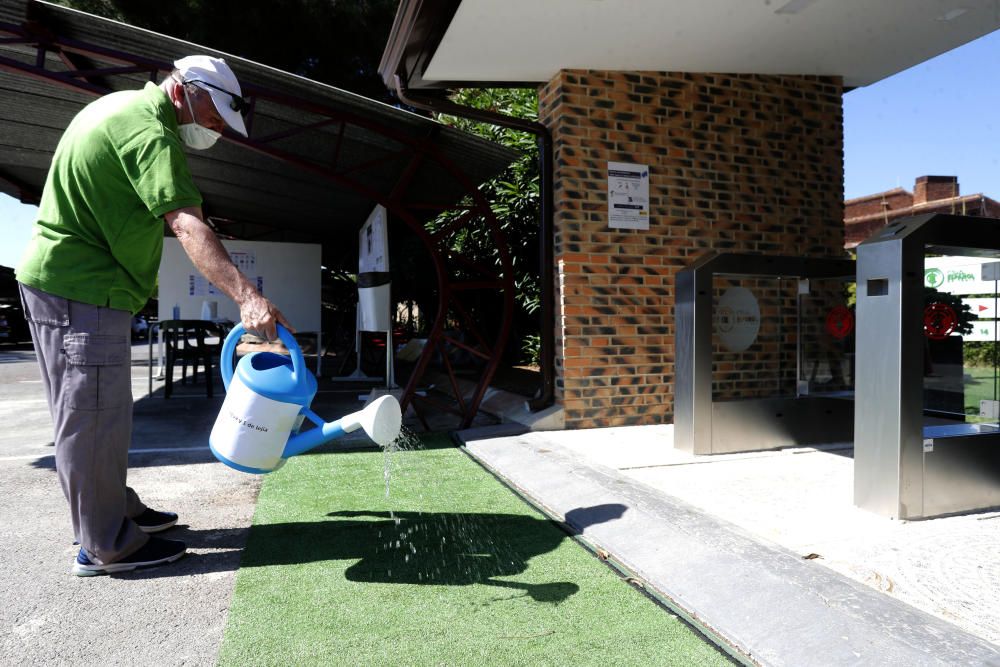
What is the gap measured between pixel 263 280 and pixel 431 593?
28.9 ft

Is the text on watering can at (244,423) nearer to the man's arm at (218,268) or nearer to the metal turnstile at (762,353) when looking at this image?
the man's arm at (218,268)

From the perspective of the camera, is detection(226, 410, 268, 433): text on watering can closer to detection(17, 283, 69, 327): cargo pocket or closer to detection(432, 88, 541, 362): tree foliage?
detection(17, 283, 69, 327): cargo pocket

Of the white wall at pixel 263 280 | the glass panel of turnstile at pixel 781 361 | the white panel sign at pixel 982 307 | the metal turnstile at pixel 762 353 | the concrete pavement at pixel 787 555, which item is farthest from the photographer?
the white wall at pixel 263 280

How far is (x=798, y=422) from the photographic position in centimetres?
485

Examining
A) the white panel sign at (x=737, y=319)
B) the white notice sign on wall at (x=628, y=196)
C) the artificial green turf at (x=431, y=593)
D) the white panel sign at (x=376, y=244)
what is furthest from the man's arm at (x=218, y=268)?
the white panel sign at (x=376, y=244)

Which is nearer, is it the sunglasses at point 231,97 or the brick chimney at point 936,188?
the sunglasses at point 231,97

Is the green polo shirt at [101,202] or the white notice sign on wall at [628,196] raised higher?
the white notice sign on wall at [628,196]

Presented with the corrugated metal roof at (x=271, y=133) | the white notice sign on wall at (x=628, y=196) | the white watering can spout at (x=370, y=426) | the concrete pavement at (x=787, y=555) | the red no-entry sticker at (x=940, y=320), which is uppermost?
the corrugated metal roof at (x=271, y=133)

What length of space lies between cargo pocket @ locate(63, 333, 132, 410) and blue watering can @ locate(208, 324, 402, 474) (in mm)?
403

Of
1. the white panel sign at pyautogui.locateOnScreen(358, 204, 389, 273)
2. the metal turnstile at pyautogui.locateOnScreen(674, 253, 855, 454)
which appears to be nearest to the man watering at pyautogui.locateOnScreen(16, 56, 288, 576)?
the metal turnstile at pyautogui.locateOnScreen(674, 253, 855, 454)

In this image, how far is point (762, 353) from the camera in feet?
Result: 17.8

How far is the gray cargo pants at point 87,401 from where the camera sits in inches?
98.2

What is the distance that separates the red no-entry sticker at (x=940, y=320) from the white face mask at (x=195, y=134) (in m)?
3.35

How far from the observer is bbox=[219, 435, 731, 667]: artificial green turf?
6.47 ft
